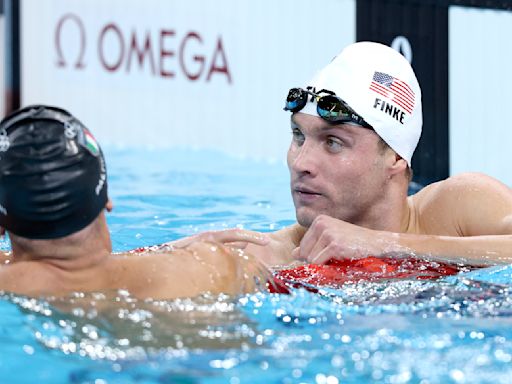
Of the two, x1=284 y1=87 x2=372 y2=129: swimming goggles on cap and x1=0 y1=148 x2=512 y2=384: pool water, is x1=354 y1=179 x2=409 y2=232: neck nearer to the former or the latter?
x1=284 y1=87 x2=372 y2=129: swimming goggles on cap

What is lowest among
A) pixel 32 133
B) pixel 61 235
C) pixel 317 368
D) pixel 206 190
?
pixel 206 190

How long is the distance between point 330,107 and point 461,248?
610 millimetres

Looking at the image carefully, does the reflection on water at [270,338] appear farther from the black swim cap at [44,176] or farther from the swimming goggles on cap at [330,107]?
the swimming goggles on cap at [330,107]

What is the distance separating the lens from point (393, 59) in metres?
3.85

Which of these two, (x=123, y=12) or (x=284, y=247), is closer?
(x=284, y=247)

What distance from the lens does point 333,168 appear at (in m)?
3.73

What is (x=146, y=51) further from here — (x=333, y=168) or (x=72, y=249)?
(x=72, y=249)

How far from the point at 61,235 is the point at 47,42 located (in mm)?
6281

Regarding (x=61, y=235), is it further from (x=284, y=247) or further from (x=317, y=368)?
(x=284, y=247)

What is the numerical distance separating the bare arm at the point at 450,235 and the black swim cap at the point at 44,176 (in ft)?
3.22

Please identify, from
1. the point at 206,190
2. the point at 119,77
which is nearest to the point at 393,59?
the point at 206,190

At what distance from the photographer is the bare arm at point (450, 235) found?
3564mm

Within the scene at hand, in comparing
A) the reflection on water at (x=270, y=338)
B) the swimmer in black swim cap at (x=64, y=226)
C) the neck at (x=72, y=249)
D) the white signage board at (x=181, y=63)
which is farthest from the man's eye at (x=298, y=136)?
the white signage board at (x=181, y=63)

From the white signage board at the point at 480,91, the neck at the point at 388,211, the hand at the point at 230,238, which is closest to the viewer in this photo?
the hand at the point at 230,238
